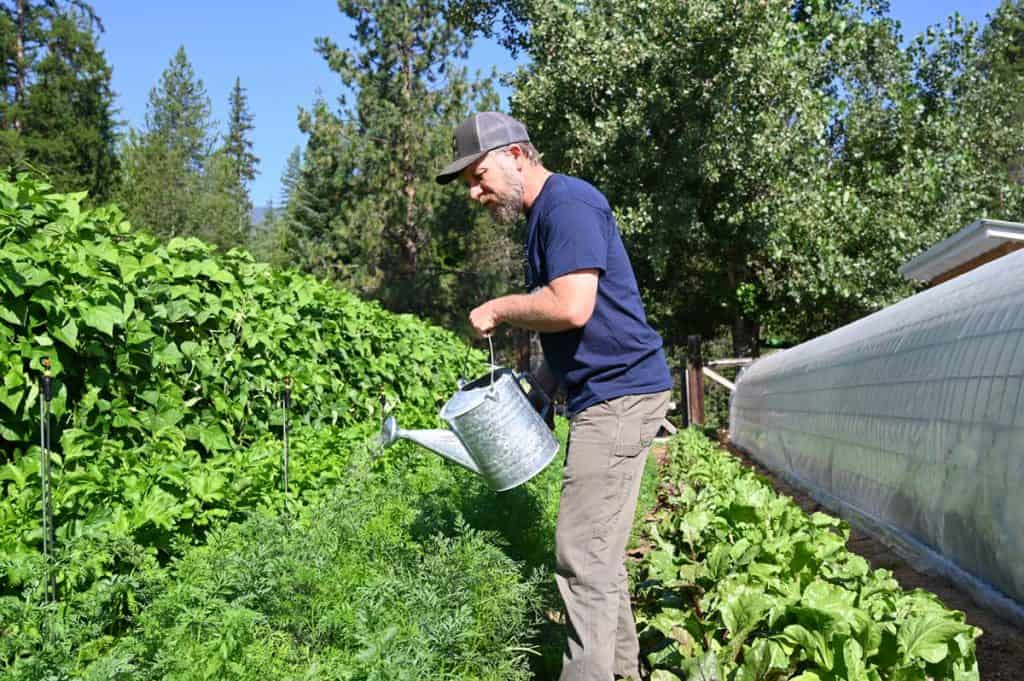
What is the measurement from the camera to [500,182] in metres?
3.08

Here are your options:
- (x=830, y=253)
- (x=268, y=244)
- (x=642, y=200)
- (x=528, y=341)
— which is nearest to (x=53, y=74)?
(x=268, y=244)

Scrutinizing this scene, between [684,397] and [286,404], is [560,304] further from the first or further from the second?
[684,397]

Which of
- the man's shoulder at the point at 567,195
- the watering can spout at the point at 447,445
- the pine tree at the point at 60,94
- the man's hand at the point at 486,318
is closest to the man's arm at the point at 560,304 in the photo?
the man's hand at the point at 486,318

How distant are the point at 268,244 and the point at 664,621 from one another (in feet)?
148

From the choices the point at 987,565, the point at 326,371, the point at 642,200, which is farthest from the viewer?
the point at 642,200

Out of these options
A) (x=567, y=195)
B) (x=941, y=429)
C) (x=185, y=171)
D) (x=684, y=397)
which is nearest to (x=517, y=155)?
(x=567, y=195)

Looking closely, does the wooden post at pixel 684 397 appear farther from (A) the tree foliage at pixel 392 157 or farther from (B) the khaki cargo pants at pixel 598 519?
(B) the khaki cargo pants at pixel 598 519

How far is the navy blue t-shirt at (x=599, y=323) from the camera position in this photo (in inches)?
117

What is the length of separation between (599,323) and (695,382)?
13.6m

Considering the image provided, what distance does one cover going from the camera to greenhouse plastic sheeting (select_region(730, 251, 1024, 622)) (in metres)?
3.92

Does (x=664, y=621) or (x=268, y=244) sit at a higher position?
(x=268, y=244)

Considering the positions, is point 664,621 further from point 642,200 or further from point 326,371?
point 642,200

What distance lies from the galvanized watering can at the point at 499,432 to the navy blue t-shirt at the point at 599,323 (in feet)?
0.59

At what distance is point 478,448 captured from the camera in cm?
318
